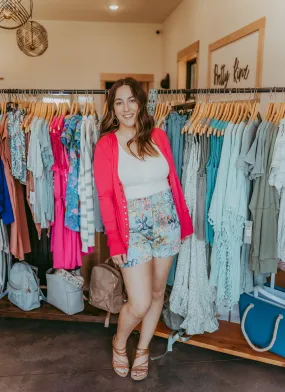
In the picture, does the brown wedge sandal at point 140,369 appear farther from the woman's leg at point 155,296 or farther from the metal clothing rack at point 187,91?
the metal clothing rack at point 187,91

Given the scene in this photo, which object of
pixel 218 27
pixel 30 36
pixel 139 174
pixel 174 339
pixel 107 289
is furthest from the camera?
pixel 30 36

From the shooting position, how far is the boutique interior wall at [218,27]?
2.66 metres

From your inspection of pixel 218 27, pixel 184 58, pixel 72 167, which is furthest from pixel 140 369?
pixel 184 58

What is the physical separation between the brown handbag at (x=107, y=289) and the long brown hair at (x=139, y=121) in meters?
0.98

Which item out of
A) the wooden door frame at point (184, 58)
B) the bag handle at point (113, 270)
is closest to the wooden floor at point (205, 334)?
the bag handle at point (113, 270)

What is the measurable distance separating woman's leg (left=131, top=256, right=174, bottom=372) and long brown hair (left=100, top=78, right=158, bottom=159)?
0.54 m

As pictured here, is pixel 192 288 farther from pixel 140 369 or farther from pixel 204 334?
pixel 140 369

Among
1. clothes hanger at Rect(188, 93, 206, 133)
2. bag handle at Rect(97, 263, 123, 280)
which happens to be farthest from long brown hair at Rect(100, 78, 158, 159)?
bag handle at Rect(97, 263, 123, 280)

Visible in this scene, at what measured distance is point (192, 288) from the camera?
2.24 m

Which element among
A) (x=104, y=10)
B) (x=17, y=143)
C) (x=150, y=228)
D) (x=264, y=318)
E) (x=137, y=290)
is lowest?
(x=264, y=318)

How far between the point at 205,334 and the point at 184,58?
3.93 metres

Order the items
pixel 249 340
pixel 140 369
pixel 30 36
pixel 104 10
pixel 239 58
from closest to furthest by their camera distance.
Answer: pixel 140 369 < pixel 249 340 < pixel 239 58 < pixel 30 36 < pixel 104 10

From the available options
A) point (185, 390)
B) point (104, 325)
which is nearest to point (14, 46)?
point (104, 325)

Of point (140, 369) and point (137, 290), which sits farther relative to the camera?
point (140, 369)
